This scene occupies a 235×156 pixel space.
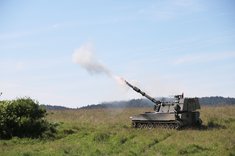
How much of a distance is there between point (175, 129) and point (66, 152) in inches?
434

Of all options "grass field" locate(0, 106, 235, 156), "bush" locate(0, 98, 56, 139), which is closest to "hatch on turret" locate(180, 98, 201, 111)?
"grass field" locate(0, 106, 235, 156)

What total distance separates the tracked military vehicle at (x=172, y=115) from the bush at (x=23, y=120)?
705 cm

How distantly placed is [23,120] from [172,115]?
10782mm

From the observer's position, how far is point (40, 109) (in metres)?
32.2

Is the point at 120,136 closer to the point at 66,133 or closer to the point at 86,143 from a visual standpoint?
the point at 86,143

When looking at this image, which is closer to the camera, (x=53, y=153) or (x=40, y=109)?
(x=53, y=153)

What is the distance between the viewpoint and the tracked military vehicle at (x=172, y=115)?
103 ft

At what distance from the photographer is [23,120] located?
100.0 feet

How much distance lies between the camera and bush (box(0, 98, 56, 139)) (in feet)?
99.8

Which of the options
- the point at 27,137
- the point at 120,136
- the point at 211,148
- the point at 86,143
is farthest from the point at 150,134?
the point at 27,137

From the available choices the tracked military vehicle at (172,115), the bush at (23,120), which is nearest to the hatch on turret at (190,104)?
the tracked military vehicle at (172,115)

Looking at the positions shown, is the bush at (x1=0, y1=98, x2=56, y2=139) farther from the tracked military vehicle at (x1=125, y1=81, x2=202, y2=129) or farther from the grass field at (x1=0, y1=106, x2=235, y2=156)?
the tracked military vehicle at (x1=125, y1=81, x2=202, y2=129)

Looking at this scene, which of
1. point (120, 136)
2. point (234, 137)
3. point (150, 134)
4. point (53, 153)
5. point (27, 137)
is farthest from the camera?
point (27, 137)

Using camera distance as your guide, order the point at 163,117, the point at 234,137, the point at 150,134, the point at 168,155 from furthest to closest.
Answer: the point at 163,117 < the point at 150,134 < the point at 234,137 < the point at 168,155
